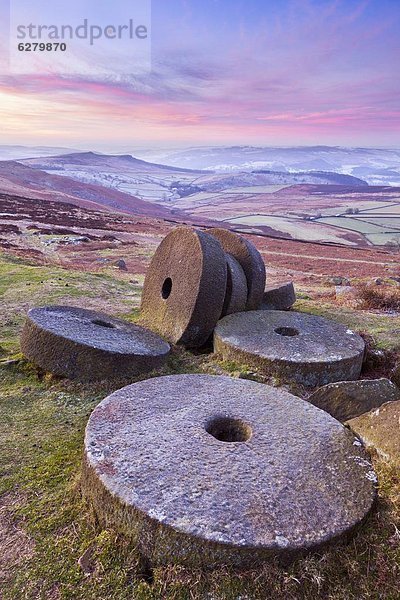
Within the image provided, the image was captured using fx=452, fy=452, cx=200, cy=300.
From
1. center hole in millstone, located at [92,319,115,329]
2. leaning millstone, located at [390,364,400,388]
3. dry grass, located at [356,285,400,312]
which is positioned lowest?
dry grass, located at [356,285,400,312]

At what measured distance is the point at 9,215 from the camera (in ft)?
133

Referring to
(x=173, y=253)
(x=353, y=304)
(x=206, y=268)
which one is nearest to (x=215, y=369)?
(x=206, y=268)

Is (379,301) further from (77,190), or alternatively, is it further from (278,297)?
(77,190)

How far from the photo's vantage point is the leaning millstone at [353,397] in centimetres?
530

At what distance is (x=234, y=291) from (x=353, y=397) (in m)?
3.58

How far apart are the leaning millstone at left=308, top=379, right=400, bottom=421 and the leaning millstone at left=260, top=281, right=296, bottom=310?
4.29m

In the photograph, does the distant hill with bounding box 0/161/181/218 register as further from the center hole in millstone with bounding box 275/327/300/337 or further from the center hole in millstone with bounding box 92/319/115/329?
the center hole in millstone with bounding box 275/327/300/337

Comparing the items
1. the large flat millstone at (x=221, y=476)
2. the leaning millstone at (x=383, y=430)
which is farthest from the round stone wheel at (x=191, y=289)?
the leaning millstone at (x=383, y=430)

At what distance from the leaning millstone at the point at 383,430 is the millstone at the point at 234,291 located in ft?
13.4

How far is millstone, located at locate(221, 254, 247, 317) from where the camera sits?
8477 mm

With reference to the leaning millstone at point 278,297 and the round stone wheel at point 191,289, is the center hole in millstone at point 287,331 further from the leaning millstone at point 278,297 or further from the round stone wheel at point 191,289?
the leaning millstone at point 278,297

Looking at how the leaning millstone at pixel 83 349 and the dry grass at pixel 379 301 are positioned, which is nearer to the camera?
the leaning millstone at pixel 83 349

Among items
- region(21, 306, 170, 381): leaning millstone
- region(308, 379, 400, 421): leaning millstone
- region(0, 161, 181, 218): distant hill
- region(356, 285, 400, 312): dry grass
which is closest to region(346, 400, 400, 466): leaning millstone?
region(308, 379, 400, 421): leaning millstone

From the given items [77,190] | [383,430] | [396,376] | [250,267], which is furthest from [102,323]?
[77,190]
